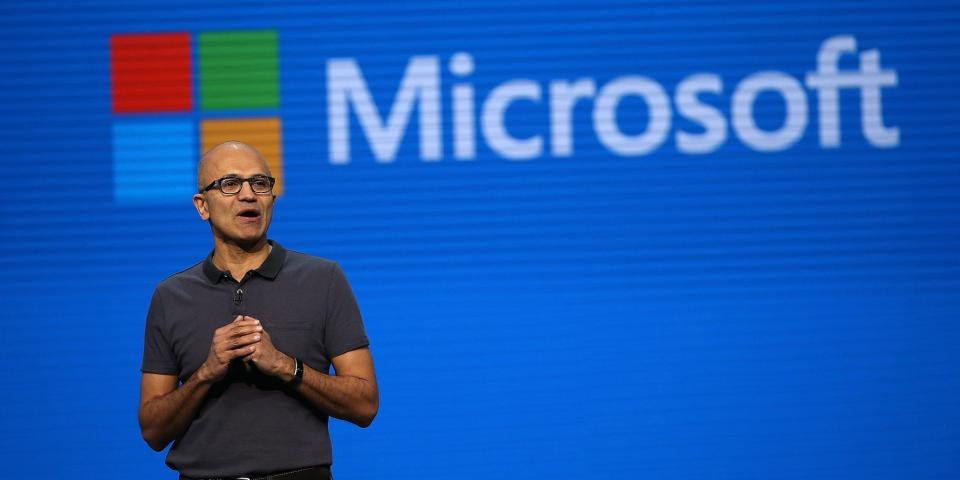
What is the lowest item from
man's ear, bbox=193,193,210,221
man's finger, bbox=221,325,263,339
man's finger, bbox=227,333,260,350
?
man's finger, bbox=227,333,260,350

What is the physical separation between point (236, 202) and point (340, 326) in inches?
12.7

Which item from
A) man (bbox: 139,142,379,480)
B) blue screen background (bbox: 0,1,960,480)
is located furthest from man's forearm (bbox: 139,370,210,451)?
blue screen background (bbox: 0,1,960,480)

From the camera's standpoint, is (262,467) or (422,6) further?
(422,6)

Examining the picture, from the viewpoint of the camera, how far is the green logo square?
4.31 meters

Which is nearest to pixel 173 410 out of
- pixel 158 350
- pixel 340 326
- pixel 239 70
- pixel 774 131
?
pixel 158 350

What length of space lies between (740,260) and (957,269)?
938 mm

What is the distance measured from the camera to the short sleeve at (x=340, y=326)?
6.38 feet

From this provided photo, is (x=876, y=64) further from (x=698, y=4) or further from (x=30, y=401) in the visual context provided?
(x=30, y=401)

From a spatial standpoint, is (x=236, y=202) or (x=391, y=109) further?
(x=391, y=109)

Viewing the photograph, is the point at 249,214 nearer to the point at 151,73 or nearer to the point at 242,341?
the point at 242,341

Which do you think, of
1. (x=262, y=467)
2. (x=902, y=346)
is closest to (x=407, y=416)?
(x=902, y=346)

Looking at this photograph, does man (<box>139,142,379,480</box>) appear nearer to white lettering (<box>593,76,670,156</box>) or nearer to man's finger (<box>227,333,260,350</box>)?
man's finger (<box>227,333,260,350</box>)

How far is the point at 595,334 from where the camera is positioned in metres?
4.27

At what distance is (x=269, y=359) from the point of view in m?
1.78
